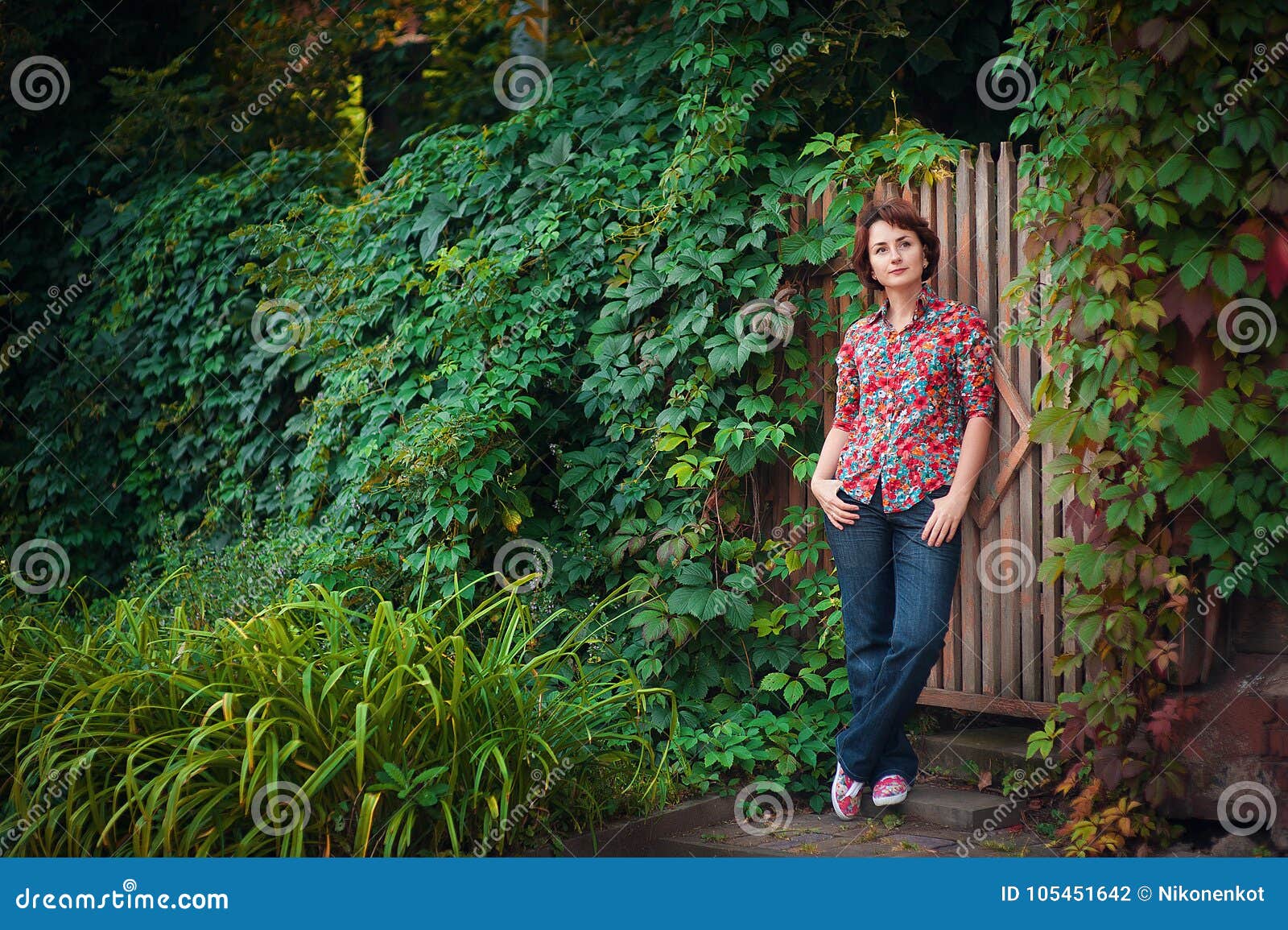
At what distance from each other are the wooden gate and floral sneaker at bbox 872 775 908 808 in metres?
0.44

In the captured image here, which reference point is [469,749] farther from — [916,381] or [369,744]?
[916,381]

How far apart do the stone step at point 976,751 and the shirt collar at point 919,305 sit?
154 centimetres

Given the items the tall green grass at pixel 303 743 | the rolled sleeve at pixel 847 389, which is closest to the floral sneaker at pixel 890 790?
the tall green grass at pixel 303 743

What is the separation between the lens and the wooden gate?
396 centimetres

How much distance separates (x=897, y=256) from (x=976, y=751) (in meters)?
1.77

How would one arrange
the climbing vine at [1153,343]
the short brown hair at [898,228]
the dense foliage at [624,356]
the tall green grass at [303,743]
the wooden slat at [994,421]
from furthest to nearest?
the dense foliage at [624,356] < the wooden slat at [994,421] < the short brown hair at [898,228] < the climbing vine at [1153,343] < the tall green grass at [303,743]

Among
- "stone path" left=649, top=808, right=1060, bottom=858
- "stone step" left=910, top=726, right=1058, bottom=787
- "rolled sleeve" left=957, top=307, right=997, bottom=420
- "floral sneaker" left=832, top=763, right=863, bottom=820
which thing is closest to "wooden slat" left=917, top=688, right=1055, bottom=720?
"stone step" left=910, top=726, right=1058, bottom=787

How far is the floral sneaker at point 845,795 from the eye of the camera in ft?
12.8

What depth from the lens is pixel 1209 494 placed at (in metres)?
3.30

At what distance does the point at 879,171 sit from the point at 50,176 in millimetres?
5448

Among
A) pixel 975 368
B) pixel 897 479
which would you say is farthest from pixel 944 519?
pixel 975 368

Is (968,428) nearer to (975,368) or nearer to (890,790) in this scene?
(975,368)

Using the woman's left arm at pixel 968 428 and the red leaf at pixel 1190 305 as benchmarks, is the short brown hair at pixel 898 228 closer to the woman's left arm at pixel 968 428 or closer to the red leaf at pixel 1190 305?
the woman's left arm at pixel 968 428

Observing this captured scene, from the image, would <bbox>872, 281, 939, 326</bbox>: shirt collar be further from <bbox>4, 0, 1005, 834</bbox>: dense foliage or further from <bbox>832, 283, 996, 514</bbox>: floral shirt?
<bbox>4, 0, 1005, 834</bbox>: dense foliage
